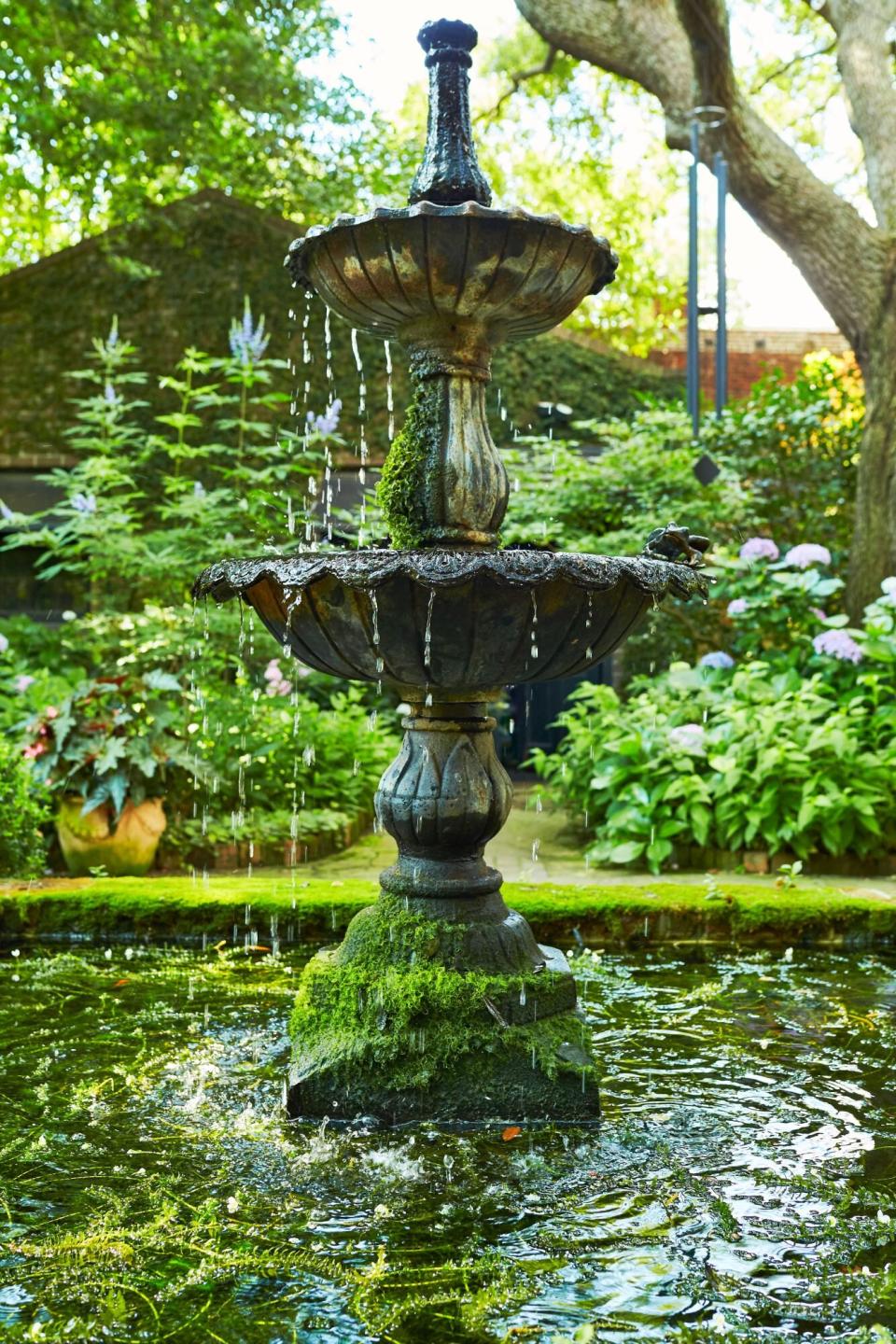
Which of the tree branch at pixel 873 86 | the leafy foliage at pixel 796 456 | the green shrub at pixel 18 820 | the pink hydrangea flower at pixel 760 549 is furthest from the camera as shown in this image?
the tree branch at pixel 873 86

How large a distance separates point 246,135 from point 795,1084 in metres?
12.5

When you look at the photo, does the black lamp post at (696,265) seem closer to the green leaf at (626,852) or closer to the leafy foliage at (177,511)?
the leafy foliage at (177,511)

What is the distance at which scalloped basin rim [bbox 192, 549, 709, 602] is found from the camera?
2820mm

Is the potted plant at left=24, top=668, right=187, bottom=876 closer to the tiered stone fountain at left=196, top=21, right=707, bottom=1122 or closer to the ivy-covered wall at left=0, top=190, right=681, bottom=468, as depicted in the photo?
the tiered stone fountain at left=196, top=21, right=707, bottom=1122

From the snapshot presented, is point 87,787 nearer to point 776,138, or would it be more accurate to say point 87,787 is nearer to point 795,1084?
point 795,1084

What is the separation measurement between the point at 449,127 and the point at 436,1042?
2454 millimetres

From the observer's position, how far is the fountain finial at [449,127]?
132 inches

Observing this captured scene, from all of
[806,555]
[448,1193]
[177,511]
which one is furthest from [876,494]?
[448,1193]

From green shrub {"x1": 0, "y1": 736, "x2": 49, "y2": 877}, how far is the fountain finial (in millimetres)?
3283

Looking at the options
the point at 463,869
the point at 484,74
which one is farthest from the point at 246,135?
the point at 463,869

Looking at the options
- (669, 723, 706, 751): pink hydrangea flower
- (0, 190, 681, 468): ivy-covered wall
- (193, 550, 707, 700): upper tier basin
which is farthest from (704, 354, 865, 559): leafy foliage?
(193, 550, 707, 700): upper tier basin

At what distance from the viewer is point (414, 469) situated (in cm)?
338

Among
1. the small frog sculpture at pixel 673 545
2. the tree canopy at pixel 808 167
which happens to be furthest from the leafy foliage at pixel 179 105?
the small frog sculpture at pixel 673 545

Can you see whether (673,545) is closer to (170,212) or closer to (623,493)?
(623,493)
